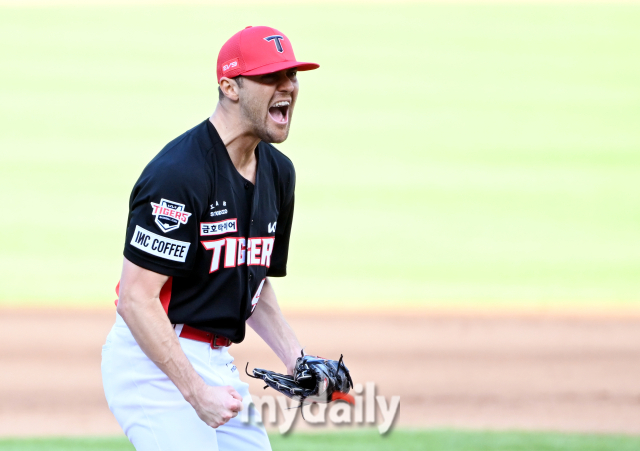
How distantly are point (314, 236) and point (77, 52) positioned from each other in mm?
11489

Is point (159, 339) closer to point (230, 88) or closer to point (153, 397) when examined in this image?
point (153, 397)

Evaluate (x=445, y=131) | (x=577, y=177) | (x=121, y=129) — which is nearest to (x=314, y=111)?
(x=445, y=131)

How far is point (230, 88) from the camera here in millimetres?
2920

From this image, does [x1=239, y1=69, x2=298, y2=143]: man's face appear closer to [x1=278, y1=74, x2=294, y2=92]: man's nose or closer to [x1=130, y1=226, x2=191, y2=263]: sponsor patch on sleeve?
[x1=278, y1=74, x2=294, y2=92]: man's nose

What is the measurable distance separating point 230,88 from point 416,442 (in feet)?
12.5

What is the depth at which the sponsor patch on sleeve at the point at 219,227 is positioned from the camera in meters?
2.80

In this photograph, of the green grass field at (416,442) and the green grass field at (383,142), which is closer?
the green grass field at (416,442)

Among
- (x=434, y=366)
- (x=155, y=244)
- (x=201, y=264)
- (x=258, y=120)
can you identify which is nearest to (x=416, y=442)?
(x=434, y=366)

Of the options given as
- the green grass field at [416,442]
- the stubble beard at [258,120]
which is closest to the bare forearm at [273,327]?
the stubble beard at [258,120]

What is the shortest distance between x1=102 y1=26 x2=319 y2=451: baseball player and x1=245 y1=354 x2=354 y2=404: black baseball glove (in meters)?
0.13

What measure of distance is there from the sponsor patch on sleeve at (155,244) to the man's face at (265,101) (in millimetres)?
506

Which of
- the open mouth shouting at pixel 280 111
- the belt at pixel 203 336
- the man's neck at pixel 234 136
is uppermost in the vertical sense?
the open mouth shouting at pixel 280 111

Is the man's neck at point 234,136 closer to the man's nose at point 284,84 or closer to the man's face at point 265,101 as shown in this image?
the man's face at point 265,101

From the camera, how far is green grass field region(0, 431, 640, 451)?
19.3ft
